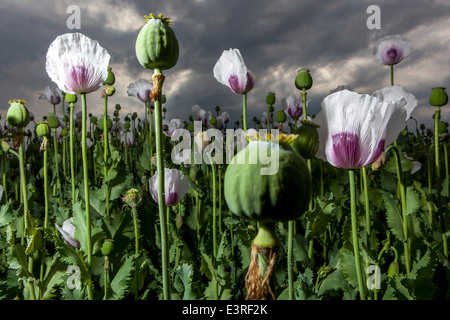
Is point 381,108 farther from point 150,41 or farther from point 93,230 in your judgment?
point 93,230

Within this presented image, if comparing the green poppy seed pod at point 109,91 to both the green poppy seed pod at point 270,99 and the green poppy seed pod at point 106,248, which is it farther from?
the green poppy seed pod at point 270,99

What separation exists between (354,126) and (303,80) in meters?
0.60

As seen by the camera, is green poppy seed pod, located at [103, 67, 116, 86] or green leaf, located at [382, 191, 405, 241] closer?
green leaf, located at [382, 191, 405, 241]

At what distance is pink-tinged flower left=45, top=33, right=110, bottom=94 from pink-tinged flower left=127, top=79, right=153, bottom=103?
1.73 metres

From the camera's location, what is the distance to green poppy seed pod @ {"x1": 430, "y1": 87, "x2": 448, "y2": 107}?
1673mm

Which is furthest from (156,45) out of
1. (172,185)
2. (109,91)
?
(109,91)

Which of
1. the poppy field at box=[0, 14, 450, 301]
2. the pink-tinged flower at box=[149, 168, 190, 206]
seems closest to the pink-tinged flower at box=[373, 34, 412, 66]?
the poppy field at box=[0, 14, 450, 301]

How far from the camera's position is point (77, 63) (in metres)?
1.10

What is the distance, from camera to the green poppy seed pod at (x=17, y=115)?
1.18 metres

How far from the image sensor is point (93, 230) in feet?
4.10

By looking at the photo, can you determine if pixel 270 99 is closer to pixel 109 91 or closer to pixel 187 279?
pixel 109 91

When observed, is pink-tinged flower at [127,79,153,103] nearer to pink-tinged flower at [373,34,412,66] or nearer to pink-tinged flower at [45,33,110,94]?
pink-tinged flower at [373,34,412,66]
